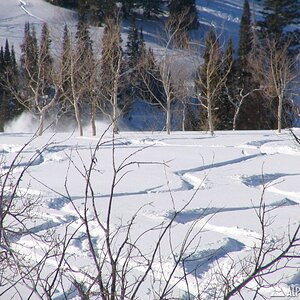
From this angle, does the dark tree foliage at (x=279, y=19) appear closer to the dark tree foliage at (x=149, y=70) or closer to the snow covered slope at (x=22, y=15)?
the dark tree foliage at (x=149, y=70)

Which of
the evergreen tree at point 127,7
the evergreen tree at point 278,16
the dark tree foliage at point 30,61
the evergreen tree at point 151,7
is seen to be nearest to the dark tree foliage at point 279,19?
the evergreen tree at point 278,16

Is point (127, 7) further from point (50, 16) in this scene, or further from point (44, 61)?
point (44, 61)

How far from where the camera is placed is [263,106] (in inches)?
1330

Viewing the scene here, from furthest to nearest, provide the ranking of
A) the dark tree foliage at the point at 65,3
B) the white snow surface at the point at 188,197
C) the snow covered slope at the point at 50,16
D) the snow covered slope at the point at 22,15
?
1. the dark tree foliage at the point at 65,3
2. the snow covered slope at the point at 50,16
3. the snow covered slope at the point at 22,15
4. the white snow surface at the point at 188,197

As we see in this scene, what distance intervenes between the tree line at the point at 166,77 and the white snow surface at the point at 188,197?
232cm

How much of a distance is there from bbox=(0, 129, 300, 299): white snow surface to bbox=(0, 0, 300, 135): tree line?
232cm

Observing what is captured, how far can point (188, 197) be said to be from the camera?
9328 millimetres

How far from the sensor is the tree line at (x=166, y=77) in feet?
65.9

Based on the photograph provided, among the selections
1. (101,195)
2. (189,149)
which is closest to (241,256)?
(101,195)

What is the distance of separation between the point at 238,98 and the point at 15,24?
3080 cm

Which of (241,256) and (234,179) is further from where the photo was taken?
(234,179)

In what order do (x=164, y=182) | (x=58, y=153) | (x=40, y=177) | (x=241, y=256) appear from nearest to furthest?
(x=241, y=256) → (x=164, y=182) → (x=40, y=177) → (x=58, y=153)

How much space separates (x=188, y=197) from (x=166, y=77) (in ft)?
41.8

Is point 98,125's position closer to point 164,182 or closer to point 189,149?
point 189,149
